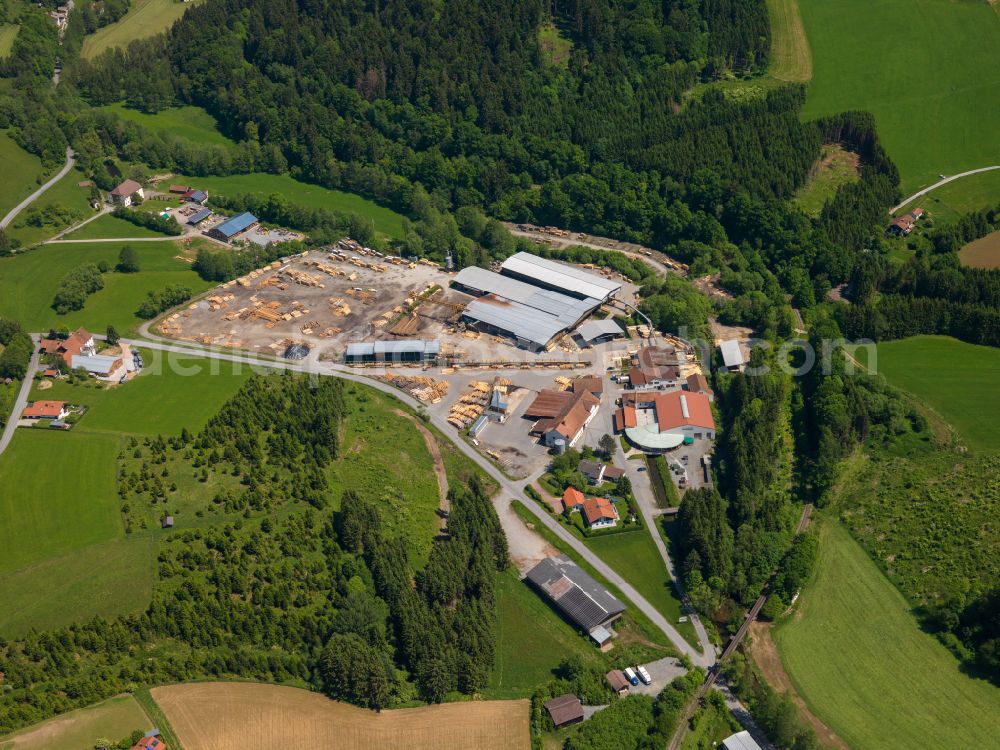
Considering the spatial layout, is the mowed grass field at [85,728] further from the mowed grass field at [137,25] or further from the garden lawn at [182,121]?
the mowed grass field at [137,25]

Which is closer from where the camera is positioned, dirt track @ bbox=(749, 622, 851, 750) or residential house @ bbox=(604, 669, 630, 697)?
dirt track @ bbox=(749, 622, 851, 750)

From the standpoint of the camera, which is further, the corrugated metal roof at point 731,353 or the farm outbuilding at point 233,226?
the farm outbuilding at point 233,226

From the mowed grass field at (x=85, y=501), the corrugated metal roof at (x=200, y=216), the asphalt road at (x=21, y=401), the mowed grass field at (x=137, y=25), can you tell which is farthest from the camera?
the mowed grass field at (x=137, y=25)

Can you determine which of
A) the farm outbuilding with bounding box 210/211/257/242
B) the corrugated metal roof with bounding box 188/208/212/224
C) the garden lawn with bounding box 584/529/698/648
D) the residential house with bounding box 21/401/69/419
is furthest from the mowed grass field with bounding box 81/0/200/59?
the garden lawn with bounding box 584/529/698/648

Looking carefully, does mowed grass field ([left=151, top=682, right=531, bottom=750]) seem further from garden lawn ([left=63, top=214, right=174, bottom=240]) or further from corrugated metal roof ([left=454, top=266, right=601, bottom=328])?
garden lawn ([left=63, top=214, right=174, bottom=240])

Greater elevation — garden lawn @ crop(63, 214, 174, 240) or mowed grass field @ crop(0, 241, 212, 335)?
garden lawn @ crop(63, 214, 174, 240)

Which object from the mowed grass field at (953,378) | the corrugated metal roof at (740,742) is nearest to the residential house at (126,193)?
the mowed grass field at (953,378)
